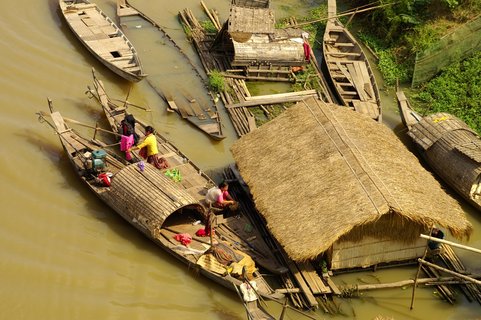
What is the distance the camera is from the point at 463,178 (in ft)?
53.4

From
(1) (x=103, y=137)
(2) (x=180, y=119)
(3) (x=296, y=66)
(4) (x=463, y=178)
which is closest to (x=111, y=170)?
(1) (x=103, y=137)

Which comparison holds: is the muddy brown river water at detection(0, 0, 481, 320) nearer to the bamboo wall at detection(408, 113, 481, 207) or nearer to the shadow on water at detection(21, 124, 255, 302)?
the shadow on water at detection(21, 124, 255, 302)

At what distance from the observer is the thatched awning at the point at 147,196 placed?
545 inches

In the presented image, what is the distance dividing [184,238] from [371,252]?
4.24m

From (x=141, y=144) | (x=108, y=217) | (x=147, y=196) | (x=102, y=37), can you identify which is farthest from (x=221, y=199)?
(x=102, y=37)

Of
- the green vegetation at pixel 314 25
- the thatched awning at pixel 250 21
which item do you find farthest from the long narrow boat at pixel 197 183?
the green vegetation at pixel 314 25

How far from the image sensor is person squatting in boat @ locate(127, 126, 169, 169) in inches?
615

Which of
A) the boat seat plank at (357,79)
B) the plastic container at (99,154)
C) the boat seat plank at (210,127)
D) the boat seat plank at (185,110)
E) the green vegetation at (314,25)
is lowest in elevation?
the boat seat plank at (210,127)

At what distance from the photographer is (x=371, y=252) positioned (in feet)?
46.2

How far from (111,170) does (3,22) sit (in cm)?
845

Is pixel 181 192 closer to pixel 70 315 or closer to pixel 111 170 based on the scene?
pixel 111 170

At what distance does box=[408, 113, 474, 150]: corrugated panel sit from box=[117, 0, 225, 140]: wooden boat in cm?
552

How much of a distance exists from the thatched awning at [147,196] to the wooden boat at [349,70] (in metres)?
7.03

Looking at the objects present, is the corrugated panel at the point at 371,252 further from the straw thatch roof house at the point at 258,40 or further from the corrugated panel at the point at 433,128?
the straw thatch roof house at the point at 258,40
